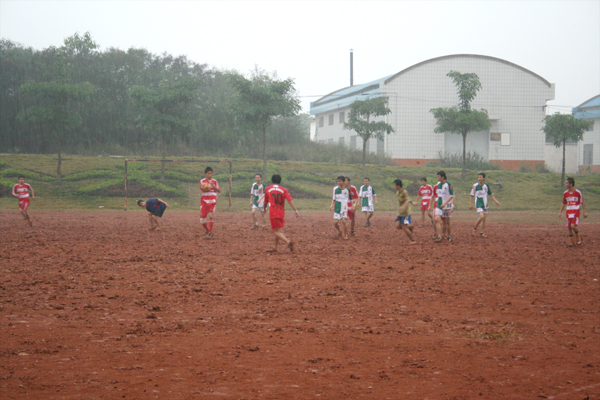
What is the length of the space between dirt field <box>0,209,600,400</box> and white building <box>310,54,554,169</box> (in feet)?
104

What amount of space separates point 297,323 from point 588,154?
52146 millimetres

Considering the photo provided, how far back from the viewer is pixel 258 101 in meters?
28.4

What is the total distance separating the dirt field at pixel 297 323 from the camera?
4.21 metres

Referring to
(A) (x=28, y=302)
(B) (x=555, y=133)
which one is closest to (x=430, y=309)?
(A) (x=28, y=302)

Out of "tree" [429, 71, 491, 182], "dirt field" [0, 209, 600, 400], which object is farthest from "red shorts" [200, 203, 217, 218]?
"tree" [429, 71, 491, 182]

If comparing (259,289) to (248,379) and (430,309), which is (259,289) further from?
(248,379)

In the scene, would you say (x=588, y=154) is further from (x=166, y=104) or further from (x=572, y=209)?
(x=572, y=209)

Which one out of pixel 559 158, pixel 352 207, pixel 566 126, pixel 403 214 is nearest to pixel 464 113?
pixel 566 126

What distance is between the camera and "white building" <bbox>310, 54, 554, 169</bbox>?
42844 millimetres

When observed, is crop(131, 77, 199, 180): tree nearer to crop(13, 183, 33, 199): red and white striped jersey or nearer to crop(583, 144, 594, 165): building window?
crop(13, 183, 33, 199): red and white striped jersey

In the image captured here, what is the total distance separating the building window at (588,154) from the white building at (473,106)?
24.4 feet

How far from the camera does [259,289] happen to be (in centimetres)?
783

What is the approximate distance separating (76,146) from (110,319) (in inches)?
1416

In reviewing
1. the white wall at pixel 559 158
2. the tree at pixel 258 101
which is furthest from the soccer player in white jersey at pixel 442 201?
the white wall at pixel 559 158
